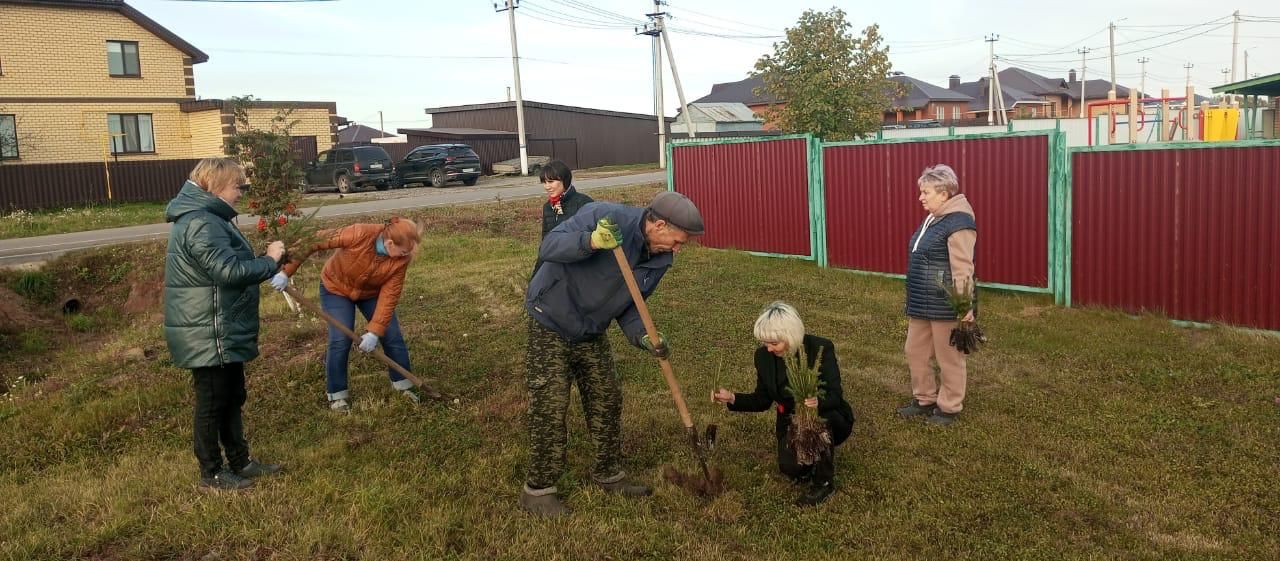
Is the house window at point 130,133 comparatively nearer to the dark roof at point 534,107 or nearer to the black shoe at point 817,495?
the dark roof at point 534,107

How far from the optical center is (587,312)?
14.2 feet

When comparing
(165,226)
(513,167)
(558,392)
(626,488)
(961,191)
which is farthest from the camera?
(513,167)

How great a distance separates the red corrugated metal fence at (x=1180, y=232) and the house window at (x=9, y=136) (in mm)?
28341

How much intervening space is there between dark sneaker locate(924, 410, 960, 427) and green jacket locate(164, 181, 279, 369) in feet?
12.8

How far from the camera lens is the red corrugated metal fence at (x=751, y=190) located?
39.4 feet

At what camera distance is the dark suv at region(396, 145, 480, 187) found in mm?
27734

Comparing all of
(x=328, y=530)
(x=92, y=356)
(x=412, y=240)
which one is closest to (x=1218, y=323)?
(x=412, y=240)

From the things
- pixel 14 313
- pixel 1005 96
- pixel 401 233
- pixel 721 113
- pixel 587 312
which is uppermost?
pixel 1005 96

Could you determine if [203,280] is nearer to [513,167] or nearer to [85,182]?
[85,182]

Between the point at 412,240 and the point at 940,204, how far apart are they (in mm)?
3326

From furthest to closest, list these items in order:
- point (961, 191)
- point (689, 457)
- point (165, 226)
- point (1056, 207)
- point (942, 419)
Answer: point (165, 226)
point (961, 191)
point (1056, 207)
point (942, 419)
point (689, 457)

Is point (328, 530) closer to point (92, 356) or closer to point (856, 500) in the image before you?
point (856, 500)

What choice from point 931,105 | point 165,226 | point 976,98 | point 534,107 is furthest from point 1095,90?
point 165,226

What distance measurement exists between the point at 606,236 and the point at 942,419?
9.57 ft
